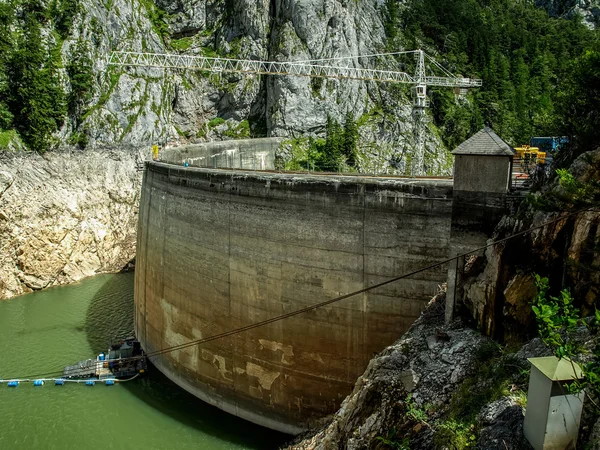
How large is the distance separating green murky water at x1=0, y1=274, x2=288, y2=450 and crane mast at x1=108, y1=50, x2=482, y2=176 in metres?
31.1

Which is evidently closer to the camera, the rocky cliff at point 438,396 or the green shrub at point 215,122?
the rocky cliff at point 438,396

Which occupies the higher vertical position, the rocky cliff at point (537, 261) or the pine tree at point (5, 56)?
the pine tree at point (5, 56)

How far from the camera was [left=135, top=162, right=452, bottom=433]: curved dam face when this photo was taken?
13914mm

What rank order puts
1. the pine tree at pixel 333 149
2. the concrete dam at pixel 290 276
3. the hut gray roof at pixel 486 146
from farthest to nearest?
the pine tree at pixel 333 149, the concrete dam at pixel 290 276, the hut gray roof at pixel 486 146

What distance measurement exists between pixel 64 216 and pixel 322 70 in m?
33.2

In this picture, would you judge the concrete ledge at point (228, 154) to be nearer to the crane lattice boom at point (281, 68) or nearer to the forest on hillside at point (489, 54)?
the crane lattice boom at point (281, 68)

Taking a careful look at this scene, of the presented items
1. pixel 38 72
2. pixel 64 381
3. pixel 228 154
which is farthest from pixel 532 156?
pixel 38 72

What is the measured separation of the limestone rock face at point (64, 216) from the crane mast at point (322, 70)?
1503 centimetres

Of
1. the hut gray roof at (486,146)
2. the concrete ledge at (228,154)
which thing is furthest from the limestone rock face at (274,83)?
the hut gray roof at (486,146)

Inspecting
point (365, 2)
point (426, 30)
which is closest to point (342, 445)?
point (365, 2)

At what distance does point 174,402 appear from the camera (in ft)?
61.2

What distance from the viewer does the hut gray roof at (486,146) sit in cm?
1182

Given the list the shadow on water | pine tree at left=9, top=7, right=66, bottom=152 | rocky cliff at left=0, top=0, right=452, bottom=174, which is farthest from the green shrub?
the shadow on water

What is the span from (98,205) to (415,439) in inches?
1240
